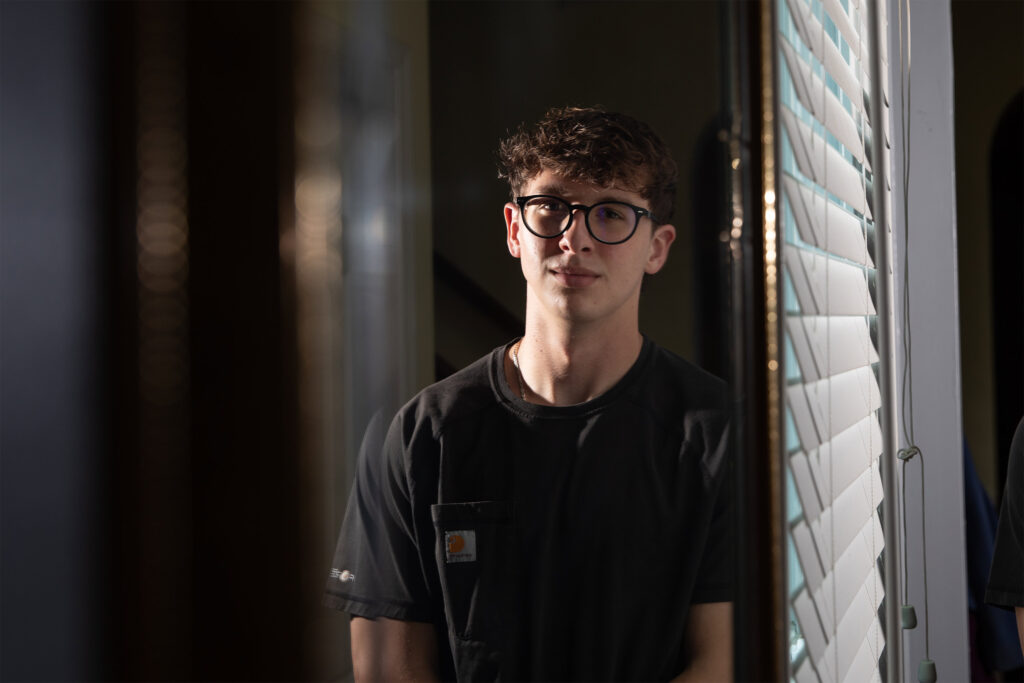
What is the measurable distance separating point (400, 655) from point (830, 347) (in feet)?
1.19

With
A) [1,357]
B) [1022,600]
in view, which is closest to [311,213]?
[1,357]

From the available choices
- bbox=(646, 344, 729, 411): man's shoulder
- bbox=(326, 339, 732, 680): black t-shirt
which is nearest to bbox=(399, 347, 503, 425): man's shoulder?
bbox=(326, 339, 732, 680): black t-shirt

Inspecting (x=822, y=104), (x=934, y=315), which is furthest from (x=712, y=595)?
(x=934, y=315)

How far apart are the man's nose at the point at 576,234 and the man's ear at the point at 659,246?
0.04 meters

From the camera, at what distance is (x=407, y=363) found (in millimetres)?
493

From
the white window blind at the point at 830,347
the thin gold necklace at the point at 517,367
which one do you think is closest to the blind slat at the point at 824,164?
the white window blind at the point at 830,347

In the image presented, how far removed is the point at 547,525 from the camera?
0.48 meters

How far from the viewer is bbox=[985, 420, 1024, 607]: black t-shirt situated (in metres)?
0.71

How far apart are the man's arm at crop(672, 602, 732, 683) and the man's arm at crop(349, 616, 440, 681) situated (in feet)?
0.51

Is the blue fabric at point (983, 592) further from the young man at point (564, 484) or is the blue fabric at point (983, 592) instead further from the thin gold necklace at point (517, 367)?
the thin gold necklace at point (517, 367)

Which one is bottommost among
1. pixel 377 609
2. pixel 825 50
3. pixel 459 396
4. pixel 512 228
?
pixel 377 609

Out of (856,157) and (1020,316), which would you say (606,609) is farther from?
(1020,316)

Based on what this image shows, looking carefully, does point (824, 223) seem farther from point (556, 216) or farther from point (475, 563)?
point (475, 563)

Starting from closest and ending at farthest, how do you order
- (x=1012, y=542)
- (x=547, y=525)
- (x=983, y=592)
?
(x=547, y=525) < (x=1012, y=542) < (x=983, y=592)
